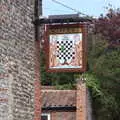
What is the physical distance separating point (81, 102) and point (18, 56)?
15.3 meters

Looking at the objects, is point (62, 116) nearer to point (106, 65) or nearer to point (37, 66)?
point (106, 65)

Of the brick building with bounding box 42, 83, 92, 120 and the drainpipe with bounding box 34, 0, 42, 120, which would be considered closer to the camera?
the drainpipe with bounding box 34, 0, 42, 120

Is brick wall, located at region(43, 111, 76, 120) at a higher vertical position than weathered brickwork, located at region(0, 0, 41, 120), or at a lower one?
lower

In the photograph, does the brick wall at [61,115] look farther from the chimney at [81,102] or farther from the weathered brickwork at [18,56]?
the weathered brickwork at [18,56]

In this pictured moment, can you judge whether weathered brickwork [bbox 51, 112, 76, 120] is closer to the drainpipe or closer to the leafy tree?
the leafy tree

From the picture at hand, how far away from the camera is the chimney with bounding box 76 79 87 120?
102ft

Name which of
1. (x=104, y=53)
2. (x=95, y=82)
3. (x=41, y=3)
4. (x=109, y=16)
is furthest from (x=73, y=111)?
(x=41, y=3)

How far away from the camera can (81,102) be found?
30.9 meters

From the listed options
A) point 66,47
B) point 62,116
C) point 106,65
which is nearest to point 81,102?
point 62,116

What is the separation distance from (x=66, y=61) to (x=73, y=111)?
1603 cm

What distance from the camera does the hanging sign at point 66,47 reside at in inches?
626

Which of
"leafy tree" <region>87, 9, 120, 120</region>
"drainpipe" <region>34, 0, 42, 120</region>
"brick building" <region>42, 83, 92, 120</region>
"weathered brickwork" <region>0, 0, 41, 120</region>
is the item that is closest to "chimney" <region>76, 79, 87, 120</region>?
"brick building" <region>42, 83, 92, 120</region>

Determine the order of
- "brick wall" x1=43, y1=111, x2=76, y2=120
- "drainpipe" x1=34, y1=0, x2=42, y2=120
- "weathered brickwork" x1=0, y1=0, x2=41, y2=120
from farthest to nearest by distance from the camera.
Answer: "brick wall" x1=43, y1=111, x2=76, y2=120 → "drainpipe" x1=34, y1=0, x2=42, y2=120 → "weathered brickwork" x1=0, y1=0, x2=41, y2=120

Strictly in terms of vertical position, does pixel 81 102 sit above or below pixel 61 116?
above
